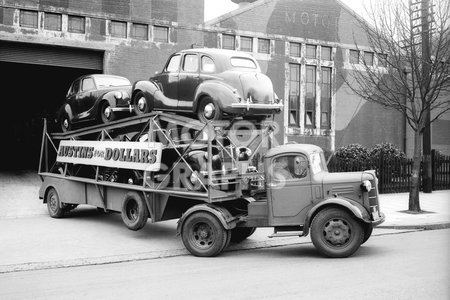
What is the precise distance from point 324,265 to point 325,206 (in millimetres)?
1075

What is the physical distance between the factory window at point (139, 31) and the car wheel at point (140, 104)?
10851 millimetres

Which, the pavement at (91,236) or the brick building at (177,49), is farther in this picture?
the brick building at (177,49)

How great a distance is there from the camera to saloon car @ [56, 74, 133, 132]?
40.2ft

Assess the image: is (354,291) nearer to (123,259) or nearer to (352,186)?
(352,186)

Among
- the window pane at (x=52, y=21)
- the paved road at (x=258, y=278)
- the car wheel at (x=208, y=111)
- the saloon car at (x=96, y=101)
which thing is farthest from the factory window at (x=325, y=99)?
the paved road at (x=258, y=278)

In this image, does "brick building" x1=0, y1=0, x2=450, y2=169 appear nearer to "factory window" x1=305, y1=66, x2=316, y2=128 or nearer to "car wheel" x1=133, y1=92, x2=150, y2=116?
"factory window" x1=305, y1=66, x2=316, y2=128

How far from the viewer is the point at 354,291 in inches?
252

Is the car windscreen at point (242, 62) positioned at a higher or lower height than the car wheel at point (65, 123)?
Result: higher

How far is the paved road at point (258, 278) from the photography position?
6.43 metres

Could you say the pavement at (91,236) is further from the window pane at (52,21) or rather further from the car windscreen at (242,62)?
the window pane at (52,21)

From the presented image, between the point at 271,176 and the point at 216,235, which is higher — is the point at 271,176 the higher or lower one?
the higher one

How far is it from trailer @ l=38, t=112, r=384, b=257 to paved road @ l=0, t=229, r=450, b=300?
532 mm

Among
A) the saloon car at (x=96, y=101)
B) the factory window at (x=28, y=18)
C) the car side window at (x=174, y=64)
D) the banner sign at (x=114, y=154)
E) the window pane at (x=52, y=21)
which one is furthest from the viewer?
the window pane at (x=52, y=21)

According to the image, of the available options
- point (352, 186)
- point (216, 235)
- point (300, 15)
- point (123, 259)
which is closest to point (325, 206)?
point (352, 186)
